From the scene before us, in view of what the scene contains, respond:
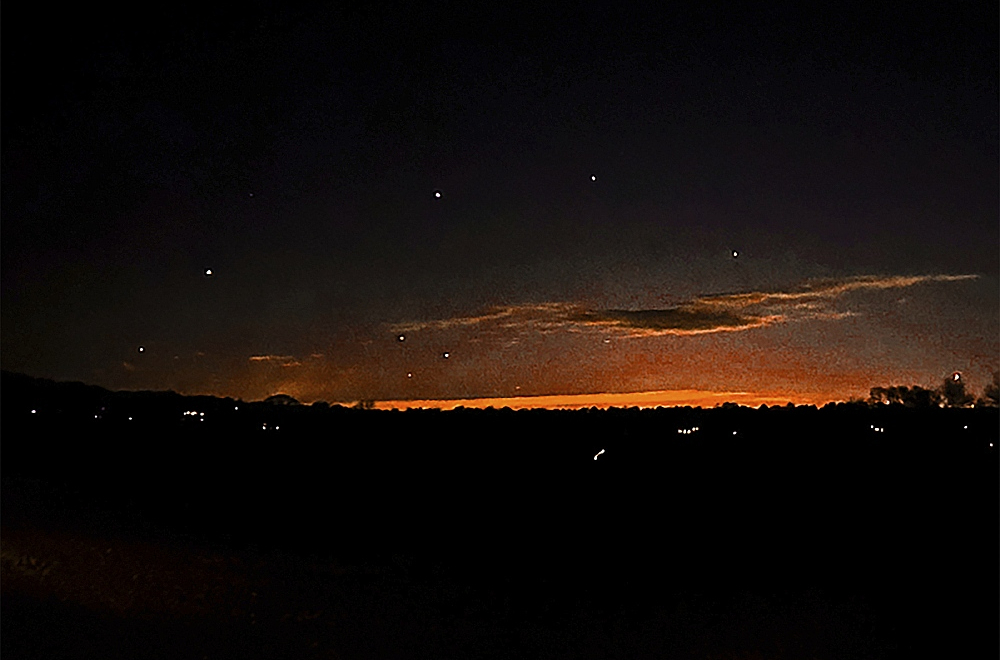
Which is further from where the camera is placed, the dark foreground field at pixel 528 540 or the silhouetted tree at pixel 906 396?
the silhouetted tree at pixel 906 396

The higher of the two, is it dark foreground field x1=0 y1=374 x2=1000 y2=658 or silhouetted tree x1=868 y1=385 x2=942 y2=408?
silhouetted tree x1=868 y1=385 x2=942 y2=408

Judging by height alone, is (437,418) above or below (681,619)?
above

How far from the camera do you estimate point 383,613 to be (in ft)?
22.5

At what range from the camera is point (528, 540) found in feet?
32.0

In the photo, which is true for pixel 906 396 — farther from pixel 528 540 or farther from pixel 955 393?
pixel 528 540

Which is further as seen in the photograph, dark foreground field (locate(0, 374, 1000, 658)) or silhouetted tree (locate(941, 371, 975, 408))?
silhouetted tree (locate(941, 371, 975, 408))

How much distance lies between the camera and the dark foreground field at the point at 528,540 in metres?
6.40

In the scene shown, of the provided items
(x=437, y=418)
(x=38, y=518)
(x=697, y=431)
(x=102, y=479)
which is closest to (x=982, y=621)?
(x=697, y=431)

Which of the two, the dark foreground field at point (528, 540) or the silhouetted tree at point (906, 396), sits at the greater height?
the silhouetted tree at point (906, 396)

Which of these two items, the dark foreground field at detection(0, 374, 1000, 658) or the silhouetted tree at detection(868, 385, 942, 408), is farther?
the silhouetted tree at detection(868, 385, 942, 408)

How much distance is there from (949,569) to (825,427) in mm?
2552

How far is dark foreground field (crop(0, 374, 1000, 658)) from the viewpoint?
252 inches

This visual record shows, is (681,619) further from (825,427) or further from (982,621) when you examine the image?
(825,427)

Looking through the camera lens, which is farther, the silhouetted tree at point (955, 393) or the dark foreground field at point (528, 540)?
the silhouetted tree at point (955, 393)
